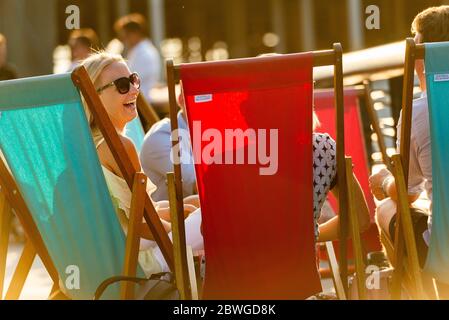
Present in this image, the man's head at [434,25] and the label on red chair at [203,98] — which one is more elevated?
the man's head at [434,25]

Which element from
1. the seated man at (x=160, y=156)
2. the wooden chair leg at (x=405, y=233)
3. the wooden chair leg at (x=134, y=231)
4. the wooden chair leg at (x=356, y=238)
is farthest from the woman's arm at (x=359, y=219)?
the seated man at (x=160, y=156)

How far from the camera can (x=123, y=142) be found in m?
3.79

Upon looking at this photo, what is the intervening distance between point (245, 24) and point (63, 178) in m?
20.3

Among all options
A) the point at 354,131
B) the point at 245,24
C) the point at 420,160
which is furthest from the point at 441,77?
the point at 245,24

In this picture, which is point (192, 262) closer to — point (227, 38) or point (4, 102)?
point (4, 102)

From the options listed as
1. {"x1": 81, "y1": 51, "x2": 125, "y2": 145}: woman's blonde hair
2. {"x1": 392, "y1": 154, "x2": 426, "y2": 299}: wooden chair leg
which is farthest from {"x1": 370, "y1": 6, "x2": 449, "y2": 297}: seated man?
{"x1": 81, "y1": 51, "x2": 125, "y2": 145}: woman's blonde hair

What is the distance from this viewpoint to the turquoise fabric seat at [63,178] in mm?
3600

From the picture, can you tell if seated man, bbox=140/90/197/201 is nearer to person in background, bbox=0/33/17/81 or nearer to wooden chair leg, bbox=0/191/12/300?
wooden chair leg, bbox=0/191/12/300

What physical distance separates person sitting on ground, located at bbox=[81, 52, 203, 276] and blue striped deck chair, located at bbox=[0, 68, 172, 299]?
0.40 ft

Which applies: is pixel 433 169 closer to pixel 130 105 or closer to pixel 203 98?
pixel 203 98

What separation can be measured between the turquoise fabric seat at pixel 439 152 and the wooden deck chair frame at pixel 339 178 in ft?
0.75

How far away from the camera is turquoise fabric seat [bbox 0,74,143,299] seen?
3600 millimetres

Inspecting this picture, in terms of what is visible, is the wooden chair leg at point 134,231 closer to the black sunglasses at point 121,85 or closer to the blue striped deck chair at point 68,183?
the blue striped deck chair at point 68,183

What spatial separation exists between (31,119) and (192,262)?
0.66 metres
